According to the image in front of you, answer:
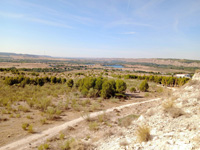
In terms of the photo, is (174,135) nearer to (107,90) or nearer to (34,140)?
(34,140)

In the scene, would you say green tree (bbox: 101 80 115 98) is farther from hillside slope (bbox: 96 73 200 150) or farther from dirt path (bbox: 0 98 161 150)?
hillside slope (bbox: 96 73 200 150)

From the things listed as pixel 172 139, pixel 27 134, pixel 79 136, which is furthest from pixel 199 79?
pixel 27 134

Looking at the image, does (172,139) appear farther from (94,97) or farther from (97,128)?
(94,97)

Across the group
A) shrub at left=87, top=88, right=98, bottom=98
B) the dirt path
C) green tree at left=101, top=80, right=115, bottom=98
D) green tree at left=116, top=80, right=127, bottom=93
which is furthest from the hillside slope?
Result: shrub at left=87, top=88, right=98, bottom=98

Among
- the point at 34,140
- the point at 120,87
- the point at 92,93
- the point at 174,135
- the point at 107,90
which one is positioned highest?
the point at 174,135

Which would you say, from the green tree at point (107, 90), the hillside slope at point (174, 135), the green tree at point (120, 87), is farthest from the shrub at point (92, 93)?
the hillside slope at point (174, 135)

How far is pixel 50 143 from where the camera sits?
7191 millimetres

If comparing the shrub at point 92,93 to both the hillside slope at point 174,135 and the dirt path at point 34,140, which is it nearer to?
the dirt path at point 34,140

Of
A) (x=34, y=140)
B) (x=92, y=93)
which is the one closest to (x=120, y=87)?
(x=92, y=93)

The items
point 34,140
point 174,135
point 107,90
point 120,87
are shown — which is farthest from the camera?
point 120,87

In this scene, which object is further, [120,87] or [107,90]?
[120,87]

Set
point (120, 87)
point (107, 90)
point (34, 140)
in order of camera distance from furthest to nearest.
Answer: point (120, 87) < point (107, 90) < point (34, 140)

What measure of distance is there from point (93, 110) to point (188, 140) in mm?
10504

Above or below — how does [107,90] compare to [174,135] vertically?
below
